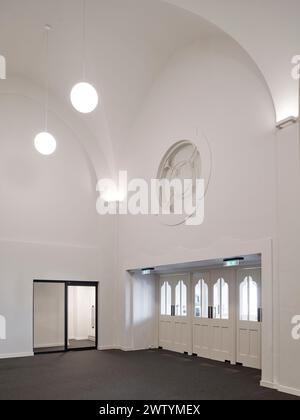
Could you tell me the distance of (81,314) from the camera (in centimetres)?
1416

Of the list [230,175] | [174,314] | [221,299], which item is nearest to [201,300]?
[221,299]

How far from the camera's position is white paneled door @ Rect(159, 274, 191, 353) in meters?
11.6

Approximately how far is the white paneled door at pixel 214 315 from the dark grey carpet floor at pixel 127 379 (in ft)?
1.29

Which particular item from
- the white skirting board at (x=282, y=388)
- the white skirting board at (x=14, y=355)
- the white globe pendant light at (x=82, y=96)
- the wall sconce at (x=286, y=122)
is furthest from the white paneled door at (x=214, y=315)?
the white globe pendant light at (x=82, y=96)

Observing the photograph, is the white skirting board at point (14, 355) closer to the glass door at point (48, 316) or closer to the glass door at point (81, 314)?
the glass door at point (48, 316)

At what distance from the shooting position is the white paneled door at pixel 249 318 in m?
9.41

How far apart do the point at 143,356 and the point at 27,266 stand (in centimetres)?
383

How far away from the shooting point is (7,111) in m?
11.7

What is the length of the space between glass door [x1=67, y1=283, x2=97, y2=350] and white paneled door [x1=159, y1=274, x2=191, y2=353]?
227 cm

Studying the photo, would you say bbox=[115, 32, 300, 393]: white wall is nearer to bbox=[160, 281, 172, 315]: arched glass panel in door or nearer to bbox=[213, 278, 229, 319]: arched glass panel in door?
bbox=[160, 281, 172, 315]: arched glass panel in door

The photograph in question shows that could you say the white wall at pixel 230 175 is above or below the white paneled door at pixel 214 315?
above

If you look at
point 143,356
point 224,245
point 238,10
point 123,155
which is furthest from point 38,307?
point 238,10

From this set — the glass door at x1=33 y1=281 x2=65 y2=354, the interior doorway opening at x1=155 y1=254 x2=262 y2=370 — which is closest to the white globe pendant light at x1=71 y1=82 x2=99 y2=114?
the interior doorway opening at x1=155 y1=254 x2=262 y2=370
